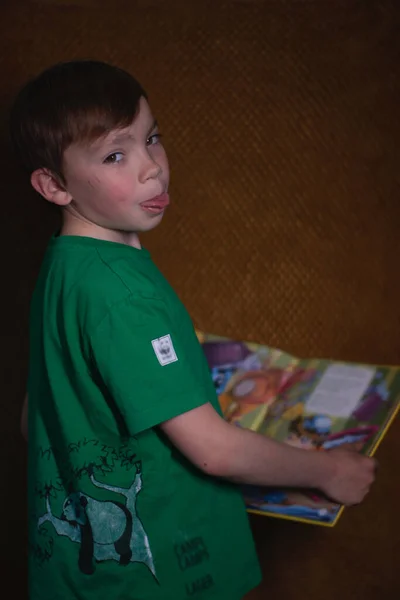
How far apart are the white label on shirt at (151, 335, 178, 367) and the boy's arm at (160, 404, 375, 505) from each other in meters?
0.05

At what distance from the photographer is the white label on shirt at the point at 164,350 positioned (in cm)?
87

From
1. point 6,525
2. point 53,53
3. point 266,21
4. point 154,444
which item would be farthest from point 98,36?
point 6,525

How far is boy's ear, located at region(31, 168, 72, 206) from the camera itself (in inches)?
37.4

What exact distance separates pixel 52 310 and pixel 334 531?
622 millimetres

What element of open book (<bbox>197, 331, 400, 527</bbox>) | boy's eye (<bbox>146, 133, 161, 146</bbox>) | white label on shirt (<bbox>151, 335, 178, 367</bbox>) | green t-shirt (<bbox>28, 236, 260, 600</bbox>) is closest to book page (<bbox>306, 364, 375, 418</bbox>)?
open book (<bbox>197, 331, 400, 527</bbox>)

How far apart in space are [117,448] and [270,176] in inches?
19.0

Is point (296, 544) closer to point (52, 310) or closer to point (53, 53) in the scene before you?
point (52, 310)

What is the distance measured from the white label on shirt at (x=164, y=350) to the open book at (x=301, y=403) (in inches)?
8.9

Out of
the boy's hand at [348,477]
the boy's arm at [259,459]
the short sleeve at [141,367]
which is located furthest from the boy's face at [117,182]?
the boy's hand at [348,477]

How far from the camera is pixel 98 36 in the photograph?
120 centimetres

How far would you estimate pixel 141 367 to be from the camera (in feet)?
2.85

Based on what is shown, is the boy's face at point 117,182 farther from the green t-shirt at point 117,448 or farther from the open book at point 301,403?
the open book at point 301,403

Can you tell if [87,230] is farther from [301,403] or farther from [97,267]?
[301,403]

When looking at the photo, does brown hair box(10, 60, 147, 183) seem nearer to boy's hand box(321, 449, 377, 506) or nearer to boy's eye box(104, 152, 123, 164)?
boy's eye box(104, 152, 123, 164)
